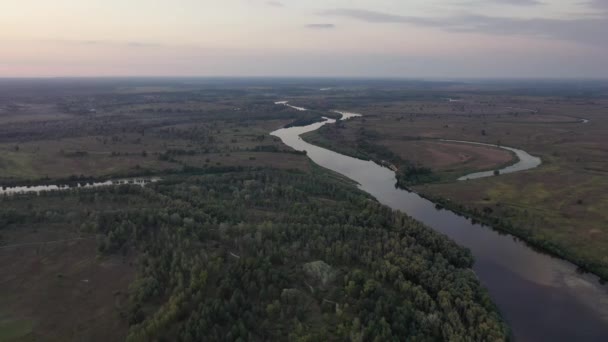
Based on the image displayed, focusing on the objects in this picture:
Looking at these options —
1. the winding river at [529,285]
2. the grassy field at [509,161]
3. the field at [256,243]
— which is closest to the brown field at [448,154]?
the grassy field at [509,161]

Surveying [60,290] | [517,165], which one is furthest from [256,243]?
[517,165]

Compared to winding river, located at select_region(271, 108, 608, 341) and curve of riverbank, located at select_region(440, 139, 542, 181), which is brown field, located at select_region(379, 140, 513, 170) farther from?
winding river, located at select_region(271, 108, 608, 341)

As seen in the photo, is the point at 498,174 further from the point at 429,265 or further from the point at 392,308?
the point at 392,308

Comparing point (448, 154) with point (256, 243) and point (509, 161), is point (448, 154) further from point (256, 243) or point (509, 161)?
point (256, 243)

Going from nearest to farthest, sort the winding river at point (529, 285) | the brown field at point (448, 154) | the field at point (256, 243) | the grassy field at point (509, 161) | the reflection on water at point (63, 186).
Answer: the field at point (256, 243) < the winding river at point (529, 285) < the grassy field at point (509, 161) < the reflection on water at point (63, 186) < the brown field at point (448, 154)

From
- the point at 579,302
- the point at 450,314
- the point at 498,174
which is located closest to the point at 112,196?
the point at 450,314

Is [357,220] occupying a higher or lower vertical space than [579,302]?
higher

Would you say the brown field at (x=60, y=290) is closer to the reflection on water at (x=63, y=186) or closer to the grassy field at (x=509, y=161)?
the reflection on water at (x=63, y=186)
